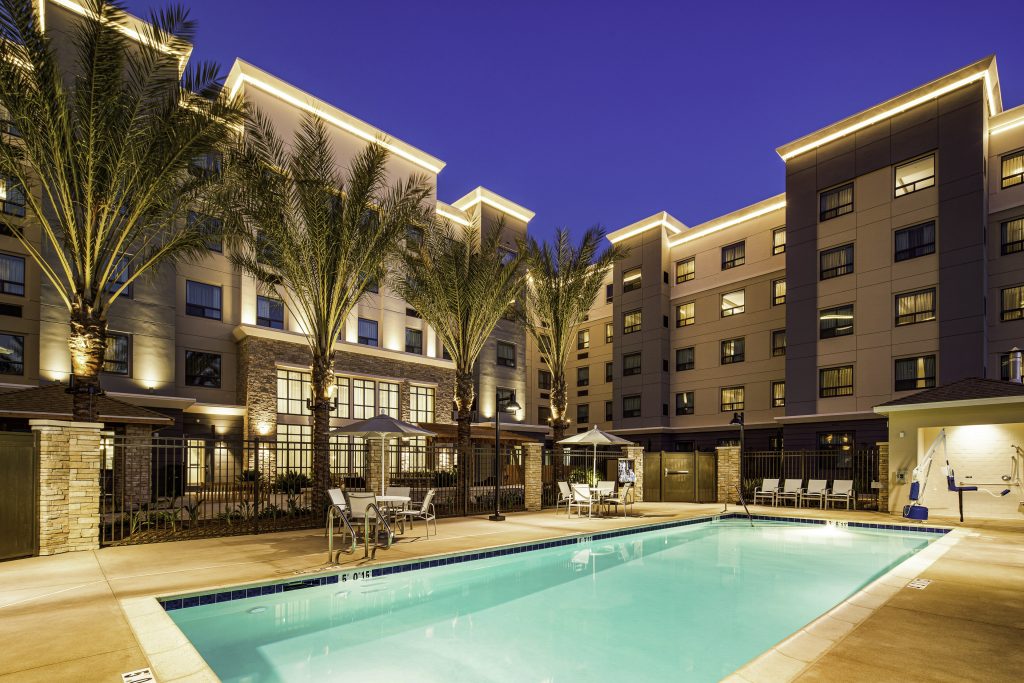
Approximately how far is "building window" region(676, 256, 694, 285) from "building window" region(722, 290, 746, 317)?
268cm

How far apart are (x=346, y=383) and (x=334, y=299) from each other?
48.9 feet

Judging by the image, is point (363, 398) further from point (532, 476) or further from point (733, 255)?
point (733, 255)

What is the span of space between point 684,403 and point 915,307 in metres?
12.7

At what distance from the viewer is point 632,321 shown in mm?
34812

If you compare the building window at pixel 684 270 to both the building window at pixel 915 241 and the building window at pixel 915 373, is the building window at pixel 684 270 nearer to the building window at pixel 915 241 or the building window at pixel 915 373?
the building window at pixel 915 241

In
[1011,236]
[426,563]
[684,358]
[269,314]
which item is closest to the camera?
[426,563]

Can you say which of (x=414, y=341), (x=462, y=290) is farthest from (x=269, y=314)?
(x=462, y=290)

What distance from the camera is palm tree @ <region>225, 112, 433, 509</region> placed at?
13234 millimetres

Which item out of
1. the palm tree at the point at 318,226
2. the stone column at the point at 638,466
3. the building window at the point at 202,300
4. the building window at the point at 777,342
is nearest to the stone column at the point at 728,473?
the stone column at the point at 638,466

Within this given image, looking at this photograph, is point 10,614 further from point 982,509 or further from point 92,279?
point 982,509

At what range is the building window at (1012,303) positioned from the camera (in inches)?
803

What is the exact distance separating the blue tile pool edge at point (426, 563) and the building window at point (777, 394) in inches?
535

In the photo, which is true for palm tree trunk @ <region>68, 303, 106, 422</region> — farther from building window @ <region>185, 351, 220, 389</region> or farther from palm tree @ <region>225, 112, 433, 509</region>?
building window @ <region>185, 351, 220, 389</region>

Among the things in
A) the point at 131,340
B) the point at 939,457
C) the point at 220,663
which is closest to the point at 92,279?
the point at 220,663
